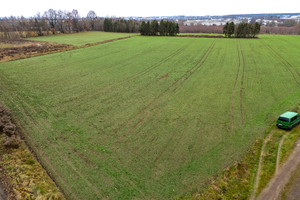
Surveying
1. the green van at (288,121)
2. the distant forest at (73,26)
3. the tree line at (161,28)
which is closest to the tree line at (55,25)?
the distant forest at (73,26)

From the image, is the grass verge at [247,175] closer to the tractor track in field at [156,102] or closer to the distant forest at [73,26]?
the tractor track in field at [156,102]

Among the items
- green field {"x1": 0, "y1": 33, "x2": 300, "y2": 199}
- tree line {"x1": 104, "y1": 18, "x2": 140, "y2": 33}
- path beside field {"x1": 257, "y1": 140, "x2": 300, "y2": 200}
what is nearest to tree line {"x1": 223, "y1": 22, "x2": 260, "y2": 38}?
green field {"x1": 0, "y1": 33, "x2": 300, "y2": 199}

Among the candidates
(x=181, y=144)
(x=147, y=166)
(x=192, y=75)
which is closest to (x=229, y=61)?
(x=192, y=75)

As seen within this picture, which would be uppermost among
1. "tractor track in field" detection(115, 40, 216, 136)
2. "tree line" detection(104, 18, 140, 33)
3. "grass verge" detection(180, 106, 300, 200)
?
"tree line" detection(104, 18, 140, 33)

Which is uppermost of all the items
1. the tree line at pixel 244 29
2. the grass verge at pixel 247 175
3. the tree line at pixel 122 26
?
the tree line at pixel 122 26

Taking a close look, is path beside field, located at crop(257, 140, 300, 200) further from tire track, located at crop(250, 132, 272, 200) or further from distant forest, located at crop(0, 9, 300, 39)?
distant forest, located at crop(0, 9, 300, 39)
